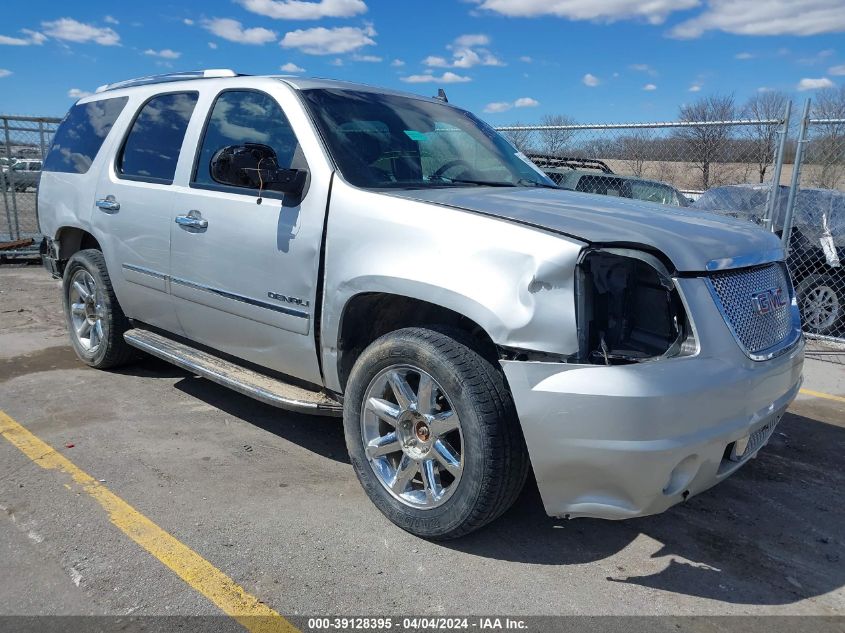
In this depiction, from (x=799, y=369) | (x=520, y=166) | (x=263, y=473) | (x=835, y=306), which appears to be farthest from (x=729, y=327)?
(x=835, y=306)

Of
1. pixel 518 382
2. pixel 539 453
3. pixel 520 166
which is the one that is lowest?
pixel 539 453

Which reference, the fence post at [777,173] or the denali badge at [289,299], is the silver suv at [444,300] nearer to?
the denali badge at [289,299]

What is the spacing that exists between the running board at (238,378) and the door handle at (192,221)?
2.65ft

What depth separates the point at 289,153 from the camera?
3625mm

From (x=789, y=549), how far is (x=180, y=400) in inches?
149

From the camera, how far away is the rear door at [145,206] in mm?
4305

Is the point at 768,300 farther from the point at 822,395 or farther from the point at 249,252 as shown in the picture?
the point at 822,395

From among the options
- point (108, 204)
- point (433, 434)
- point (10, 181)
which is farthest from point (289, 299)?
point (10, 181)

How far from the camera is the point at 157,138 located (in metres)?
4.53

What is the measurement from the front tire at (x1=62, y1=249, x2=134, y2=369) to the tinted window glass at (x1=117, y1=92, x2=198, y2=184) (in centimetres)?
81

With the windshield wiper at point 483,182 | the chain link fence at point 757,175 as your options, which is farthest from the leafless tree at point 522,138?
the windshield wiper at point 483,182

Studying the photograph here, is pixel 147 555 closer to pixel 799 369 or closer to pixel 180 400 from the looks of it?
pixel 180 400

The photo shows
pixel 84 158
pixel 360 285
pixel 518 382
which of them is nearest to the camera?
pixel 518 382

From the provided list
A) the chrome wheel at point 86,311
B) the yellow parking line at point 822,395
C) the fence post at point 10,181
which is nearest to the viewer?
the chrome wheel at point 86,311
